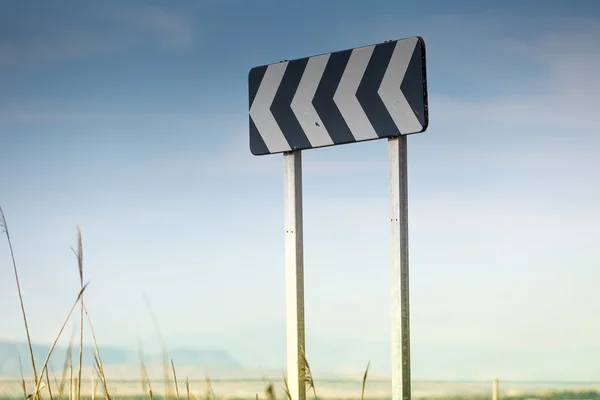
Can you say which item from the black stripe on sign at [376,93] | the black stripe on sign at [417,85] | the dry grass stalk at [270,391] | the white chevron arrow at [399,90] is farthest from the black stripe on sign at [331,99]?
the dry grass stalk at [270,391]

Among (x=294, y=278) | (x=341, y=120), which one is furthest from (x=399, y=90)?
(x=294, y=278)

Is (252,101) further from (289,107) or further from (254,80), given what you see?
(289,107)

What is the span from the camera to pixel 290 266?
4.32m

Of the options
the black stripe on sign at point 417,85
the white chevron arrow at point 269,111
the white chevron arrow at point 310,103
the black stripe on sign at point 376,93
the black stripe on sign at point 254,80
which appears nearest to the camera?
the black stripe on sign at point 417,85

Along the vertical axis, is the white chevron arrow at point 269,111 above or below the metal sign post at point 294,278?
above

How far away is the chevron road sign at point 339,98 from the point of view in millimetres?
3910

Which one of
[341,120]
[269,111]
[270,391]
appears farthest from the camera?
[269,111]

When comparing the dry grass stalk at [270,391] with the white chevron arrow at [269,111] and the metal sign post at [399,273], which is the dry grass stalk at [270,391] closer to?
the metal sign post at [399,273]

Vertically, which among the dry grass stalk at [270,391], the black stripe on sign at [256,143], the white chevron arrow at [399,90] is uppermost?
the white chevron arrow at [399,90]

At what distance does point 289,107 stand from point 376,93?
0.62 metres

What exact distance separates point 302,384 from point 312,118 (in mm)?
1661

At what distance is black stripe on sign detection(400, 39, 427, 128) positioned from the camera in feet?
12.6

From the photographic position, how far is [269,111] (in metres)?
4.46

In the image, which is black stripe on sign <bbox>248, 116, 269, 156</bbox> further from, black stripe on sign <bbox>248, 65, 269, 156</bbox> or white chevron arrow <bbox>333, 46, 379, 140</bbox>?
white chevron arrow <bbox>333, 46, 379, 140</bbox>
